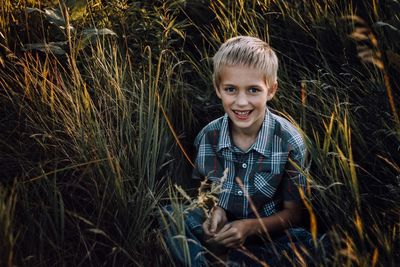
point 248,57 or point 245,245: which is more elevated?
point 248,57

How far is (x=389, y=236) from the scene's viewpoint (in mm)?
2004

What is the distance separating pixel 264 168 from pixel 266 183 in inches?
2.5

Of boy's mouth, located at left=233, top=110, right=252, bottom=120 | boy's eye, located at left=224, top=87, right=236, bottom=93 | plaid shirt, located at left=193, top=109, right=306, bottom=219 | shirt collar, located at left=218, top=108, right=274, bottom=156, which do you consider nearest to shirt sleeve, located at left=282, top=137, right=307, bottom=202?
plaid shirt, located at left=193, top=109, right=306, bottom=219

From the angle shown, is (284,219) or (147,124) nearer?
(284,219)

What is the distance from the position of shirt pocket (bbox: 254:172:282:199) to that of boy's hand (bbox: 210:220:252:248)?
0.67 feet

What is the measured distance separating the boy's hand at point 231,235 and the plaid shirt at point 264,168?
179 millimetres

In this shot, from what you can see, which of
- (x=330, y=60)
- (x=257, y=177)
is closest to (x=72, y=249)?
(x=257, y=177)

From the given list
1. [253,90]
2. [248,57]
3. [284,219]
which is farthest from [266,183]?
[248,57]

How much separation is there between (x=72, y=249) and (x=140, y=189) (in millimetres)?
340

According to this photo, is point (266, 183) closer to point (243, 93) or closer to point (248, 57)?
point (243, 93)

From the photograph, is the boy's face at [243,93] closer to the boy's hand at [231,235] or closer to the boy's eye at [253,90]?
the boy's eye at [253,90]

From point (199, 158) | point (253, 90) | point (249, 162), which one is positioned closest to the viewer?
point (253, 90)

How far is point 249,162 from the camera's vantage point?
2.57 meters

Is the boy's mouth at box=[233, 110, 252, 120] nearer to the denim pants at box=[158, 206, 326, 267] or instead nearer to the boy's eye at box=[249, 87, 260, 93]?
Answer: the boy's eye at box=[249, 87, 260, 93]
